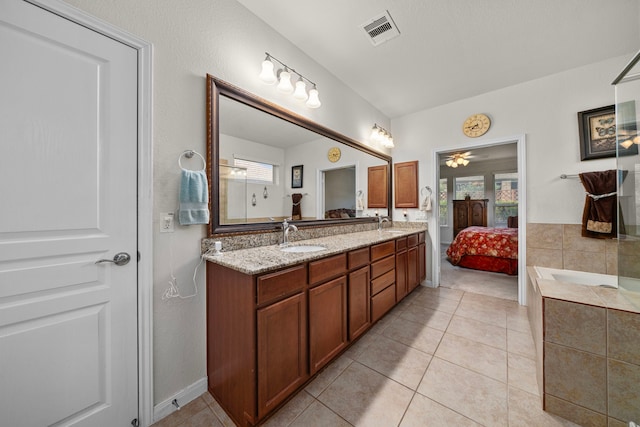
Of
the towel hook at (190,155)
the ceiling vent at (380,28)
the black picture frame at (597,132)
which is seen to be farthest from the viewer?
the black picture frame at (597,132)

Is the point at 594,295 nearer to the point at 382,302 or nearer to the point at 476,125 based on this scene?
the point at 382,302

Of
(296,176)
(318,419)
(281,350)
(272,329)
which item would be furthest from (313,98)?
(318,419)

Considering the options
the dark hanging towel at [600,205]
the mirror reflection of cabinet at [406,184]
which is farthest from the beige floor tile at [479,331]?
the mirror reflection of cabinet at [406,184]

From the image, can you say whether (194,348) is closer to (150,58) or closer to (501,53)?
(150,58)

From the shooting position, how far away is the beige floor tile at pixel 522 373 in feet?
4.93

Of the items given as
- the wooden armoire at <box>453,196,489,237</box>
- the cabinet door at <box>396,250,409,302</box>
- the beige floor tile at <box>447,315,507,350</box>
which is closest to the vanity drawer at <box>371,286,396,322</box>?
the cabinet door at <box>396,250,409,302</box>

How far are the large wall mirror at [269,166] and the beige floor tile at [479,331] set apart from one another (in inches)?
61.1

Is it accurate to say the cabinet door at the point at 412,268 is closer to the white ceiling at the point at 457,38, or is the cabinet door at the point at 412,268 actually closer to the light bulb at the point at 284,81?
the white ceiling at the point at 457,38

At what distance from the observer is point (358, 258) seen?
6.23 feet

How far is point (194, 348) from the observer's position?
1441 millimetres

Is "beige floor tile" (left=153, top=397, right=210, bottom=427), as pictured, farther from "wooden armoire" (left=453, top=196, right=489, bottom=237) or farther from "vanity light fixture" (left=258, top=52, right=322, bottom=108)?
"wooden armoire" (left=453, top=196, right=489, bottom=237)

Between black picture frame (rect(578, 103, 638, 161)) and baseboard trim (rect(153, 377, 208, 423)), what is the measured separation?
4023mm

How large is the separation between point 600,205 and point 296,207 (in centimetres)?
297

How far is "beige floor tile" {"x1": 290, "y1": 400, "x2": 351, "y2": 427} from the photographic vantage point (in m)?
1.25
